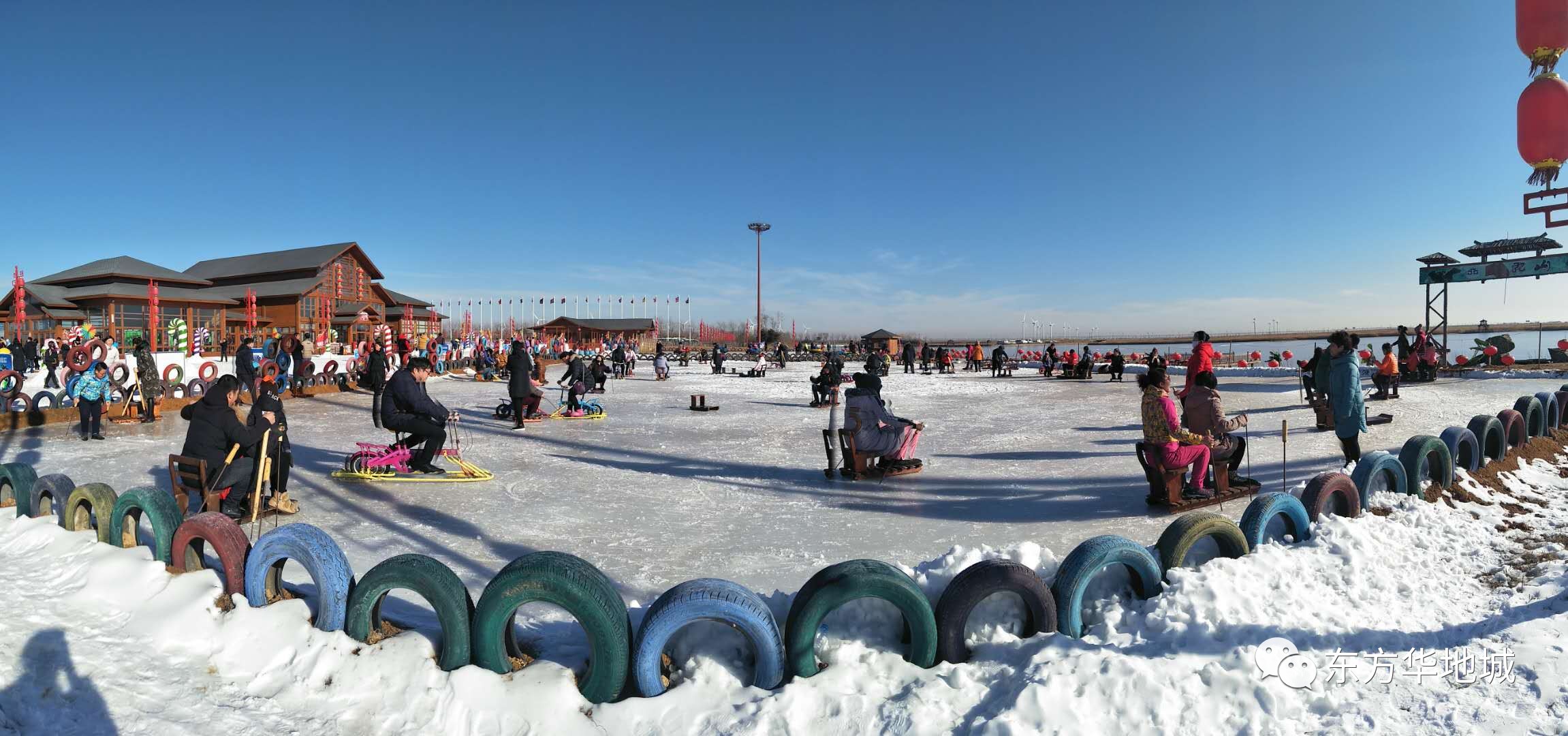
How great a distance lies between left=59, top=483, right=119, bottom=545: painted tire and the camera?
4.63m

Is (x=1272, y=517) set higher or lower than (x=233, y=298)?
lower

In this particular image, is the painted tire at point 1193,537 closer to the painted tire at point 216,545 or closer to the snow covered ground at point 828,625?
the snow covered ground at point 828,625

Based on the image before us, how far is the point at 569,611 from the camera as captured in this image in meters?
3.03

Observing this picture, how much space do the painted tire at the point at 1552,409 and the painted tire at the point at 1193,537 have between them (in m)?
8.56

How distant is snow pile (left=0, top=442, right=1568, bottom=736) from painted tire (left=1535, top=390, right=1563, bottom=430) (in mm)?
7354

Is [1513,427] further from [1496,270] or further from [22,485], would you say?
[1496,270]

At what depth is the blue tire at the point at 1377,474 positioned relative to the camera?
16.4 ft

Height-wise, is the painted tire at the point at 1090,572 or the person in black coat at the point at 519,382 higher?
the person in black coat at the point at 519,382

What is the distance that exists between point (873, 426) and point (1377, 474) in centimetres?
414

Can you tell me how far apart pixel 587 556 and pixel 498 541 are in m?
0.87

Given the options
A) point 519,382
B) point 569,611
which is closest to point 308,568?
point 569,611

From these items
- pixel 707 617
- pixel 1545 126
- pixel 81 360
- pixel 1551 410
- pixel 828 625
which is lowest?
pixel 828 625

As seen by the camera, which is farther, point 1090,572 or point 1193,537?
point 1193,537

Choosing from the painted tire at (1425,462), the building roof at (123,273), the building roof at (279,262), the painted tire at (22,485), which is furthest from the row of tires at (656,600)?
the building roof at (279,262)
